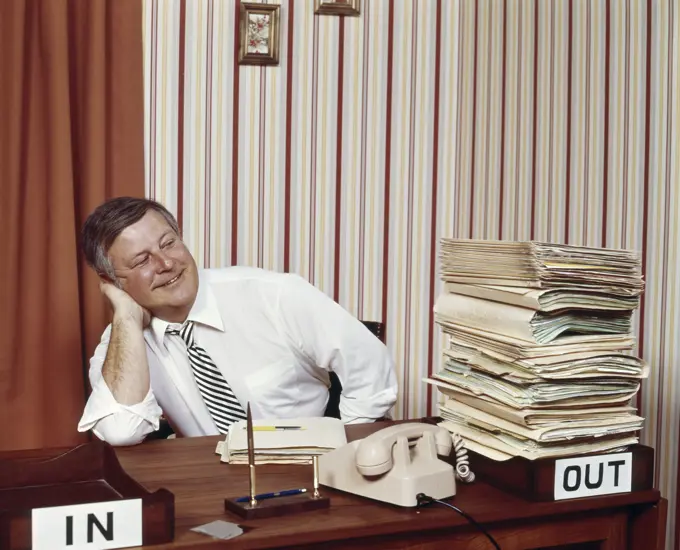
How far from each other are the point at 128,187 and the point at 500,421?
5.67 feet

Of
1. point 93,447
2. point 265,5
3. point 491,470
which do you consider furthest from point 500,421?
point 265,5

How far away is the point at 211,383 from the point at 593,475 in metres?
1.12

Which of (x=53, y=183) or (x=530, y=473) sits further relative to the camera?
(x=53, y=183)

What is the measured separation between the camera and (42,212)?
2756 mm

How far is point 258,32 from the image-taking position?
119 inches

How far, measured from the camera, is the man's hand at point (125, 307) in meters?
2.28

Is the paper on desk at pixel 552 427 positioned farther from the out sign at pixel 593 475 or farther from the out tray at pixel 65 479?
the out tray at pixel 65 479

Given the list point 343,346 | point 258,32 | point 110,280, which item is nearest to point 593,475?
point 343,346

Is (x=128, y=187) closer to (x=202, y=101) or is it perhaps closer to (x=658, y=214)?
(x=202, y=101)

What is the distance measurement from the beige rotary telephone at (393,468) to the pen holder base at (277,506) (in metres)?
0.07

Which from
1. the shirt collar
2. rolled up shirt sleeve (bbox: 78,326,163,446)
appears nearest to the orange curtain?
the shirt collar

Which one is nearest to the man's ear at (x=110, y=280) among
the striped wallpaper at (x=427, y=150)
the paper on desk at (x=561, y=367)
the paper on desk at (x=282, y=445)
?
the striped wallpaper at (x=427, y=150)

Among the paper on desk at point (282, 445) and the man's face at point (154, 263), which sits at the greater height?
the man's face at point (154, 263)

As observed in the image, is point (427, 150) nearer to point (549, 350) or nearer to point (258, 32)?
point (258, 32)
